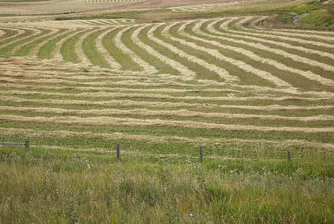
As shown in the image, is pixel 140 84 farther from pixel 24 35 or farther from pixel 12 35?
pixel 12 35

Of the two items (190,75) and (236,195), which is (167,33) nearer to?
(190,75)

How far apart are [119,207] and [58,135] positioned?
608 inches

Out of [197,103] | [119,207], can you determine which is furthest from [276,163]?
[197,103]

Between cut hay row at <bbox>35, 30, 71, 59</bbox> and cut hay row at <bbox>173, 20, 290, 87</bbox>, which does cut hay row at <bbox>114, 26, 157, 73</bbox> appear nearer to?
cut hay row at <bbox>173, 20, 290, 87</bbox>

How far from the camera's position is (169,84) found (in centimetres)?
3108

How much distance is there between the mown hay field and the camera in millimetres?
6699

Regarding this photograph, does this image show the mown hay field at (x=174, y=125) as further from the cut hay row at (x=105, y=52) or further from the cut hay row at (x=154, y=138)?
the cut hay row at (x=105, y=52)

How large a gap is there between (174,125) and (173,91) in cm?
775

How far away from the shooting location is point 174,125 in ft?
71.2

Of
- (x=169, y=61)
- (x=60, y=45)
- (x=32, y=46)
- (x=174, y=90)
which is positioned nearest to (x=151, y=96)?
(x=174, y=90)

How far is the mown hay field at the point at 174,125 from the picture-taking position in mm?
6699

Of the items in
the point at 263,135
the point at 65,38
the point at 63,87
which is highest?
the point at 65,38

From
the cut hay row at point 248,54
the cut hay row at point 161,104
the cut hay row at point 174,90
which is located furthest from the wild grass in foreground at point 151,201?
the cut hay row at point 248,54

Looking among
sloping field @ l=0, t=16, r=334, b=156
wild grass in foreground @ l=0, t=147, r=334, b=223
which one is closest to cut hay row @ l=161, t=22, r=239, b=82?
sloping field @ l=0, t=16, r=334, b=156
